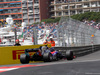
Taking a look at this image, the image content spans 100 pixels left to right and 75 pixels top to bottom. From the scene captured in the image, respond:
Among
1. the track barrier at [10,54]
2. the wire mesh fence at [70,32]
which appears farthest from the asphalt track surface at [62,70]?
the wire mesh fence at [70,32]

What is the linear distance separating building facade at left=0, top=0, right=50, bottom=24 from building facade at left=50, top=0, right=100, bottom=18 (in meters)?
3.27

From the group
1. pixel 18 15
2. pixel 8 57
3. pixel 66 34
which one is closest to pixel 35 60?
pixel 8 57

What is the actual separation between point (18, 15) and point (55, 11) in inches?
569

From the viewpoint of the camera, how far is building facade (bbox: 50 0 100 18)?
279 feet

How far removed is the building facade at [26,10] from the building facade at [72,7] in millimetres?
3270

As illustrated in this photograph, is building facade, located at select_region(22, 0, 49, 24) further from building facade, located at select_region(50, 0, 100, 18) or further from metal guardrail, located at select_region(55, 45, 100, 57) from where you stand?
metal guardrail, located at select_region(55, 45, 100, 57)

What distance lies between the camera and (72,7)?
89.3 m

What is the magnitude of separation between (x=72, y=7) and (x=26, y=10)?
16595 mm

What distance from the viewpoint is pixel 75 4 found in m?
88.1

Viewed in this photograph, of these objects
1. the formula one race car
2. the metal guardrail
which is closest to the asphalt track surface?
the formula one race car

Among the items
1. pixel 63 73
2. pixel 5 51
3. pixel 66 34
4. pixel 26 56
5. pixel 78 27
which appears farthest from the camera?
pixel 78 27

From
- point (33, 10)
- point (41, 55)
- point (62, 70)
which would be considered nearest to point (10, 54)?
point (41, 55)

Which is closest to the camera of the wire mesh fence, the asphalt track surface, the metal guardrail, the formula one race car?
the asphalt track surface

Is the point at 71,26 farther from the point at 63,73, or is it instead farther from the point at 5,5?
the point at 5,5
